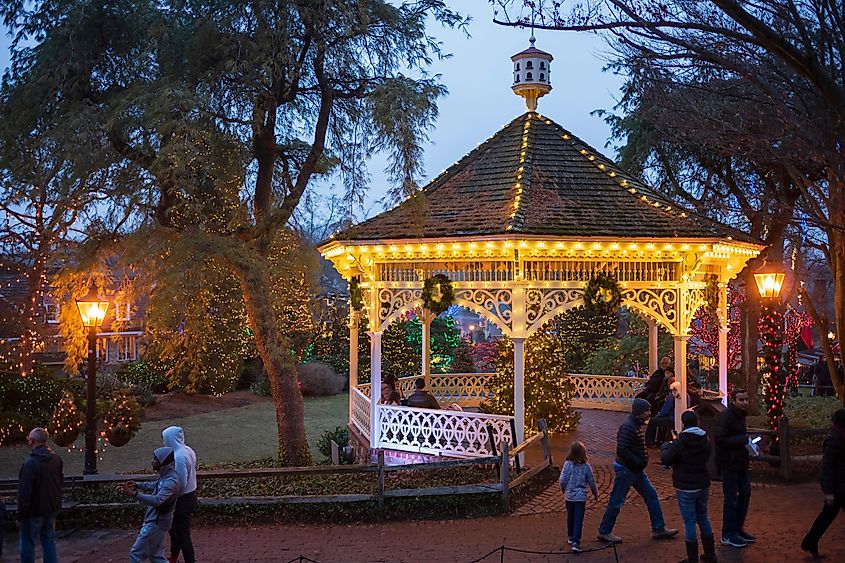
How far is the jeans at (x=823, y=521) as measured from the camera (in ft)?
25.3

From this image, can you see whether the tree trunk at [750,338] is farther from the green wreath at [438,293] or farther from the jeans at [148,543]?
the jeans at [148,543]

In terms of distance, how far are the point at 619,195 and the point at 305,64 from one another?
249 inches

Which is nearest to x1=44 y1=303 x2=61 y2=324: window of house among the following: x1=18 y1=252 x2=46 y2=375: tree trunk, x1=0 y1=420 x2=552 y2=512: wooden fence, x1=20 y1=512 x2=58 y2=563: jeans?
x1=18 y1=252 x2=46 y2=375: tree trunk

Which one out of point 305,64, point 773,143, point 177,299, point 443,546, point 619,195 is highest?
point 305,64

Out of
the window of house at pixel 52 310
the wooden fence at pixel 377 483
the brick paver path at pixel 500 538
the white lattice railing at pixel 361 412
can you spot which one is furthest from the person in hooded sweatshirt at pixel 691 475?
the window of house at pixel 52 310

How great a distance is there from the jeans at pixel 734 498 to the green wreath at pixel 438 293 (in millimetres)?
5585

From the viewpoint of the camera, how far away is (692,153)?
20.6 metres

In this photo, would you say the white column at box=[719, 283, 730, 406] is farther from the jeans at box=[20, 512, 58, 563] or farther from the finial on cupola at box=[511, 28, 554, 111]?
the jeans at box=[20, 512, 58, 563]

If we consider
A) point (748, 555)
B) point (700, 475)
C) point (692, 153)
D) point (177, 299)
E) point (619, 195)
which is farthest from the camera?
point (692, 153)

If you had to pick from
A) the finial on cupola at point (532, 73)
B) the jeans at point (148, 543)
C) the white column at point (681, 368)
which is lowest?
the jeans at point (148, 543)

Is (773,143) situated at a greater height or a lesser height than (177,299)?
greater

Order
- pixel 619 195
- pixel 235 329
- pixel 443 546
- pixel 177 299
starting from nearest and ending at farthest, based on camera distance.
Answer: pixel 443 546 < pixel 177 299 < pixel 619 195 < pixel 235 329

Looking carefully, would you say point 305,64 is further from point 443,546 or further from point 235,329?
point 235,329

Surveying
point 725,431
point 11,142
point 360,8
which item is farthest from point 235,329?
point 725,431
